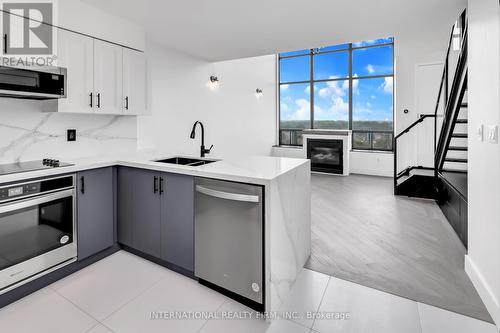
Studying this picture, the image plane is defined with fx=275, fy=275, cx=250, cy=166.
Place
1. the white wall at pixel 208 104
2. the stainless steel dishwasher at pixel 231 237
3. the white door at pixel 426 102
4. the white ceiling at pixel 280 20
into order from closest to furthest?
the stainless steel dishwasher at pixel 231 237, the white ceiling at pixel 280 20, the white wall at pixel 208 104, the white door at pixel 426 102

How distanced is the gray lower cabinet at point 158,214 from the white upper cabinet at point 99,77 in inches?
27.5

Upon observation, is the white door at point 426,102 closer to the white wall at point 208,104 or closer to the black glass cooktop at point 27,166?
the white wall at point 208,104

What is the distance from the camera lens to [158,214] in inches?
92.7

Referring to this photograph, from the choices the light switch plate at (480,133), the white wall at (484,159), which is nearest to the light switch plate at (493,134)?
the white wall at (484,159)

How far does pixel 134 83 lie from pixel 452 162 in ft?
14.5

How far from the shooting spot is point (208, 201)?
201 cm

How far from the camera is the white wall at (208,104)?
12.3 ft

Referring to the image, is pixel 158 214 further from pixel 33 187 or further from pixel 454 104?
pixel 454 104

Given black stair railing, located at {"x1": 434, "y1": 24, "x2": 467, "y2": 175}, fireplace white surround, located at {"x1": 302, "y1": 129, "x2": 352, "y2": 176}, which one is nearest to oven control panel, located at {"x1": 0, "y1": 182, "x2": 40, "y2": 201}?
black stair railing, located at {"x1": 434, "y1": 24, "x2": 467, "y2": 175}

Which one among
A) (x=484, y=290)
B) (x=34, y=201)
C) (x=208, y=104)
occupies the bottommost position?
(x=484, y=290)

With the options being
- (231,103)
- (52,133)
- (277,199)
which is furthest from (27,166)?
(231,103)

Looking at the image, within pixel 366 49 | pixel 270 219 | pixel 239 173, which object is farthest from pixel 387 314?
pixel 366 49

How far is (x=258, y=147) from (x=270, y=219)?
5.42 meters

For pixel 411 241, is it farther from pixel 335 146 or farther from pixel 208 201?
pixel 335 146
